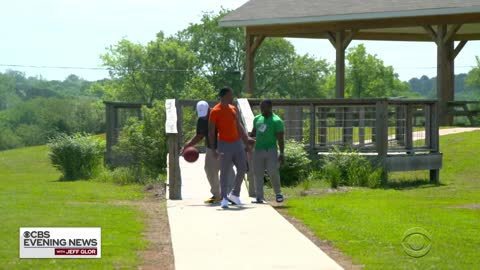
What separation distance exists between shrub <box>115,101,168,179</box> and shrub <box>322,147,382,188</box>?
370cm

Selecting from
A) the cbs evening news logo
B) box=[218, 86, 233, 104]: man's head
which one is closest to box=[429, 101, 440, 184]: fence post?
box=[218, 86, 233, 104]: man's head

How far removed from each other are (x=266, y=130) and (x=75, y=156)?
426 inches

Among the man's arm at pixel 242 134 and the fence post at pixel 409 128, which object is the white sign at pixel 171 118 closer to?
the man's arm at pixel 242 134

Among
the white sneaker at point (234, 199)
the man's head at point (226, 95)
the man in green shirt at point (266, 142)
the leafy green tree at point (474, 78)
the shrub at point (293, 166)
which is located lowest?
the white sneaker at point (234, 199)

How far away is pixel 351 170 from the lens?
22.0 meters

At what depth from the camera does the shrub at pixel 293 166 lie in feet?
70.7

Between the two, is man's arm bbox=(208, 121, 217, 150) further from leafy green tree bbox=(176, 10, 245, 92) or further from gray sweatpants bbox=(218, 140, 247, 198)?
leafy green tree bbox=(176, 10, 245, 92)

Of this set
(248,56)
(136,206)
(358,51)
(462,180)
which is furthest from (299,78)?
(136,206)

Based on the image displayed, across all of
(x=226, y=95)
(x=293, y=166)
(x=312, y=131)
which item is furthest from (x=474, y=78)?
(x=226, y=95)

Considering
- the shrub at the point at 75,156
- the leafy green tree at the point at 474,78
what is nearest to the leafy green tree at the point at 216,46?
the leafy green tree at the point at 474,78

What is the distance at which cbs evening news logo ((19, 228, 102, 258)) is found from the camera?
1159 centimetres

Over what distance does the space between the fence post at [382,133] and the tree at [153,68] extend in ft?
206

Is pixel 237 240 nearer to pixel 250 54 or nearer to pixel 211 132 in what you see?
pixel 211 132

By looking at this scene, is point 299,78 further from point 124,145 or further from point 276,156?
point 276,156
